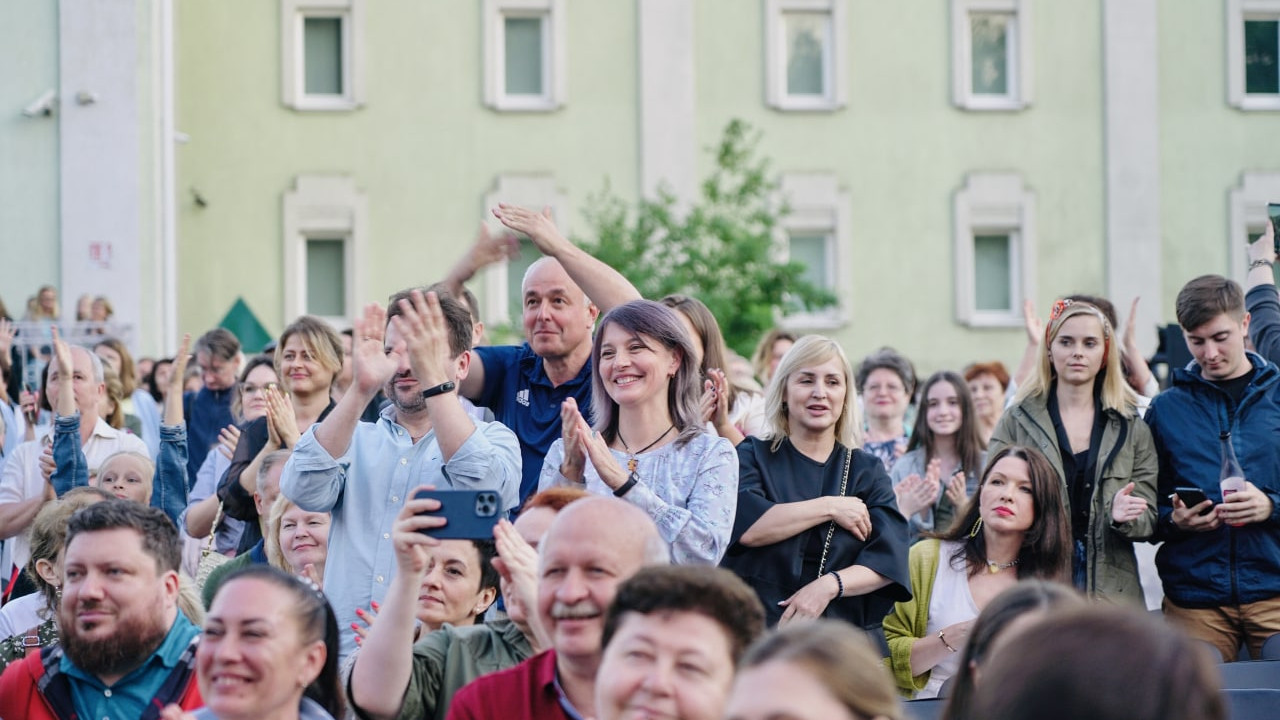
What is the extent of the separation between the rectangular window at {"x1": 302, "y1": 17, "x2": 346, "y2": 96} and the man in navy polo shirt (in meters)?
17.7

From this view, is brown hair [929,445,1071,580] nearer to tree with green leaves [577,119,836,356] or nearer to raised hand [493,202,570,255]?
raised hand [493,202,570,255]

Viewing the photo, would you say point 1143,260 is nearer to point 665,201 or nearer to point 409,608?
point 665,201

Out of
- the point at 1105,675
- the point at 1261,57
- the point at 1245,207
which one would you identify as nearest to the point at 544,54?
the point at 1245,207

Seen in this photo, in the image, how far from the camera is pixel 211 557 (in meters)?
6.75

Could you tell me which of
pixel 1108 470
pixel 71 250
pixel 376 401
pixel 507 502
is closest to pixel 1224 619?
pixel 1108 470

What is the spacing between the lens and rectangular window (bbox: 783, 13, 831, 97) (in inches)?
925

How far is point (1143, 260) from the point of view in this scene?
2336 centimetres

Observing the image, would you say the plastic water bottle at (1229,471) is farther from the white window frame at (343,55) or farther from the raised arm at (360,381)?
the white window frame at (343,55)

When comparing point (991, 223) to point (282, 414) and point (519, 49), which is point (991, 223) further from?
point (282, 414)

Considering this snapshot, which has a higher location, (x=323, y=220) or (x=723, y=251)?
(x=323, y=220)

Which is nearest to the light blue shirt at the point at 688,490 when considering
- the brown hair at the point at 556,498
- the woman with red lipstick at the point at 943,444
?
the brown hair at the point at 556,498

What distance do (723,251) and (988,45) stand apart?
A: 600 centimetres

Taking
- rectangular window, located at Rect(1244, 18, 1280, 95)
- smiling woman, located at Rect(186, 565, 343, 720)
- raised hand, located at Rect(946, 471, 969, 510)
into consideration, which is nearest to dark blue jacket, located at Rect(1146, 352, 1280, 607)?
raised hand, located at Rect(946, 471, 969, 510)

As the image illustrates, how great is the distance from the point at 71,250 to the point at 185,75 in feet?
12.2
